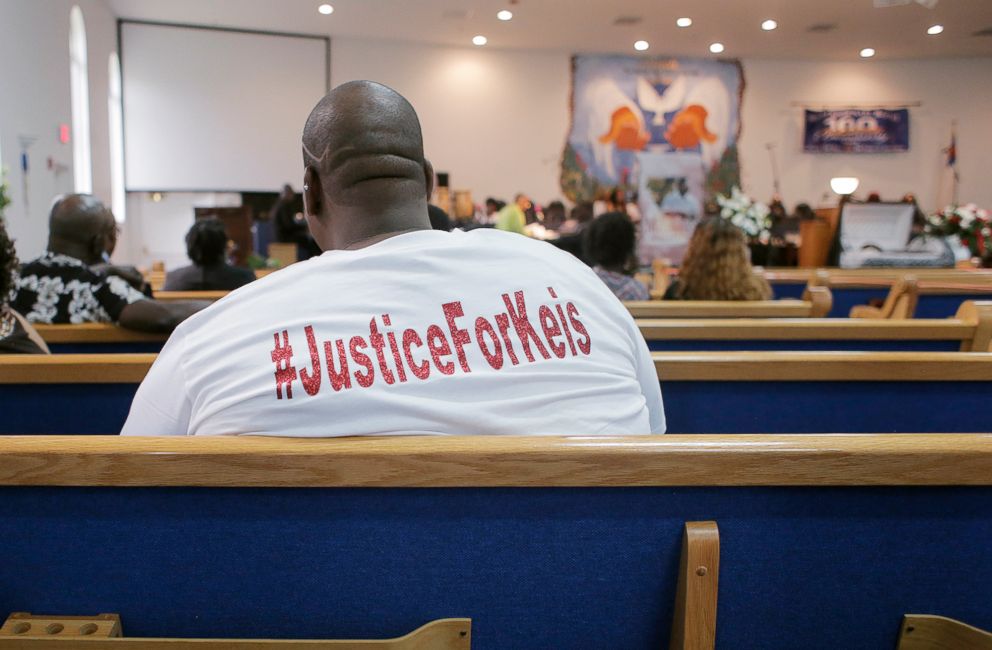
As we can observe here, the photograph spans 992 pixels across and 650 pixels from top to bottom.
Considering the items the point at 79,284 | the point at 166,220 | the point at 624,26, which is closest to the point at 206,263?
Answer: the point at 79,284

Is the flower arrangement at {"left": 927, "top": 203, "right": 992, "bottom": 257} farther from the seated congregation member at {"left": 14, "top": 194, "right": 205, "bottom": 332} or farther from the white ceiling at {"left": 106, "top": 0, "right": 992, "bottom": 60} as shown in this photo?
the seated congregation member at {"left": 14, "top": 194, "right": 205, "bottom": 332}

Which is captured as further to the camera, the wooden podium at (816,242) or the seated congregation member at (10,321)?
the wooden podium at (816,242)

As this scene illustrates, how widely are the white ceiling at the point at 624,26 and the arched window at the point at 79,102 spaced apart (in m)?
1.08

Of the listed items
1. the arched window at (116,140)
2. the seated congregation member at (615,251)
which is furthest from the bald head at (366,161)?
the arched window at (116,140)

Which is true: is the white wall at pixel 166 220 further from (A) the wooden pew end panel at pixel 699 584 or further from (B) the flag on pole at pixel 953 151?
(A) the wooden pew end panel at pixel 699 584

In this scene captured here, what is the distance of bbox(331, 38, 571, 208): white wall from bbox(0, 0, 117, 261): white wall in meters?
4.41

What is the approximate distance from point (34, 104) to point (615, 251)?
6084mm

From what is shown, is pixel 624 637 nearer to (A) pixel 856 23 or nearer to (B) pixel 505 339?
(B) pixel 505 339

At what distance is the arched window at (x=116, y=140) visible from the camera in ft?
34.0

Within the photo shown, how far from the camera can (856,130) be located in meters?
13.0

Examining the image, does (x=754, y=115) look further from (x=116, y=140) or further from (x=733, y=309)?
(x=733, y=309)

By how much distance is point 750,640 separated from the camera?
33.8 inches

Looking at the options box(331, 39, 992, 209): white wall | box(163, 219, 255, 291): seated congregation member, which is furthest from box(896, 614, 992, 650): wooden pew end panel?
box(331, 39, 992, 209): white wall

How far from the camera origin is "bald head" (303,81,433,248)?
3.90ft
